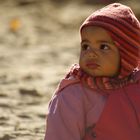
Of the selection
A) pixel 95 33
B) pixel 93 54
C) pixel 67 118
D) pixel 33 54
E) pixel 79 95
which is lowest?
pixel 67 118

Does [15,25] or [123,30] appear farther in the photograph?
[15,25]

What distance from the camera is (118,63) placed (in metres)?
3.37

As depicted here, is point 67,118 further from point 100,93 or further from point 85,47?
point 85,47

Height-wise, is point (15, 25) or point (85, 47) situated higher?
point (15, 25)

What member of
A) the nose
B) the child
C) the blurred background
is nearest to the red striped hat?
the child

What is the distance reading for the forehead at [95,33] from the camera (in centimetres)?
329

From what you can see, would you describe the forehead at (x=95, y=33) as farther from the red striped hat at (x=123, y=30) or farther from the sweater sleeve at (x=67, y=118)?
the sweater sleeve at (x=67, y=118)

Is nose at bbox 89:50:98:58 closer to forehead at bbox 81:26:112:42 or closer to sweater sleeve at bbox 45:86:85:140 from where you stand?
forehead at bbox 81:26:112:42

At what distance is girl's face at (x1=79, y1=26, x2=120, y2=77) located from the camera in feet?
10.8

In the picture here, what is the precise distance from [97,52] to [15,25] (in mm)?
6161

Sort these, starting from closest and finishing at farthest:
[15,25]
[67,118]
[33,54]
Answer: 1. [67,118]
2. [33,54]
3. [15,25]

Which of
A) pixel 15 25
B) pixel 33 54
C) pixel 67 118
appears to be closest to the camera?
pixel 67 118

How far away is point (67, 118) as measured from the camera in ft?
10.7

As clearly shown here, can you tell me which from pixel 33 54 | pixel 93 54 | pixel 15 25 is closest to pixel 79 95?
pixel 93 54
